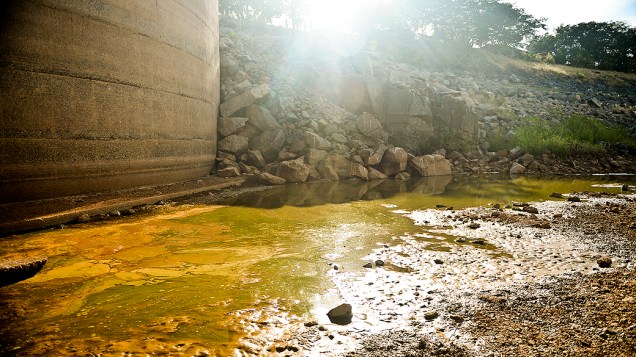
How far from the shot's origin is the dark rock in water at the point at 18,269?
2.79 metres

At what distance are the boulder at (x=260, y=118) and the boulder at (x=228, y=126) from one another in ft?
1.52

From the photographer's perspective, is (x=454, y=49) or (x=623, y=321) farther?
(x=454, y=49)

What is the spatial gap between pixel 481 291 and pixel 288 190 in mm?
5557

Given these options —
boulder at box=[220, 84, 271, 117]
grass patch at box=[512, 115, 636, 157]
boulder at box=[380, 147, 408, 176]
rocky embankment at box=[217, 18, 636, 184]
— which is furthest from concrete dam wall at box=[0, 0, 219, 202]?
grass patch at box=[512, 115, 636, 157]

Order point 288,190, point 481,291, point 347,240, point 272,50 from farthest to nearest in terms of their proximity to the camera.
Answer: point 272,50
point 288,190
point 347,240
point 481,291

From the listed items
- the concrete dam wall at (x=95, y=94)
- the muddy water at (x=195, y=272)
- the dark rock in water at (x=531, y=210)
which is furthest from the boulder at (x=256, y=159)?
the dark rock in water at (x=531, y=210)

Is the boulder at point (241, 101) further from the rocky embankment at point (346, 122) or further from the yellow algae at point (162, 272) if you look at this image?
the yellow algae at point (162, 272)

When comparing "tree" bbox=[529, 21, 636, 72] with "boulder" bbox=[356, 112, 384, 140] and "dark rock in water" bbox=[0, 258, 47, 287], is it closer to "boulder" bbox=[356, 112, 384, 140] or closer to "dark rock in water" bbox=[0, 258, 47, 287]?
"boulder" bbox=[356, 112, 384, 140]

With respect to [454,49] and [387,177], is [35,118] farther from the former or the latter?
[454,49]

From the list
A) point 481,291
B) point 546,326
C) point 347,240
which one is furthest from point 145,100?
point 546,326

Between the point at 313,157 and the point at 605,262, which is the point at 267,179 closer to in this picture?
the point at 313,157

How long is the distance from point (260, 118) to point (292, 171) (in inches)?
80.5

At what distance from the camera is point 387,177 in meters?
10.1

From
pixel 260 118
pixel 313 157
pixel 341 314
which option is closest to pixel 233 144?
pixel 260 118
